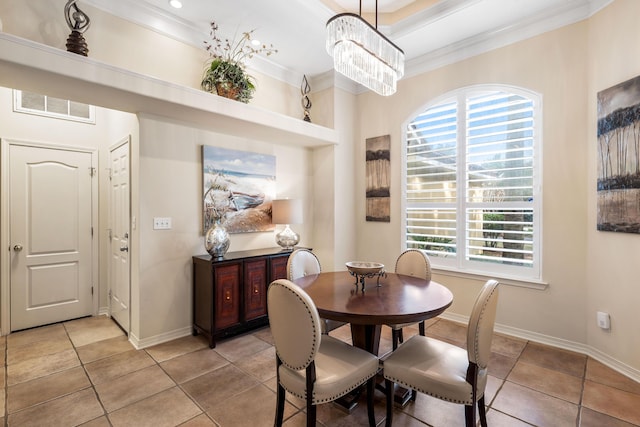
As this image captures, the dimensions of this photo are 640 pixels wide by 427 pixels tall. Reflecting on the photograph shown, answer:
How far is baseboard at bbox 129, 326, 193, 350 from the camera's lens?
301 centimetres

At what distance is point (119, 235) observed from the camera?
354cm

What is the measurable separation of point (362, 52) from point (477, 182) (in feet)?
6.90

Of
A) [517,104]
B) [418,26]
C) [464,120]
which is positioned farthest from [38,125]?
[517,104]

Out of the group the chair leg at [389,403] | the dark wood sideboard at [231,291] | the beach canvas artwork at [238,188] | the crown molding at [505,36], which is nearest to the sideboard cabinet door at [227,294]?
the dark wood sideboard at [231,291]

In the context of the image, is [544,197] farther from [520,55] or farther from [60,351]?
[60,351]

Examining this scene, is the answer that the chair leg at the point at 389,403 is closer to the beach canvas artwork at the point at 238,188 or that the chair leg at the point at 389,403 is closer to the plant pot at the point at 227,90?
the beach canvas artwork at the point at 238,188

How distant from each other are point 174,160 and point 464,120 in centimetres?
325

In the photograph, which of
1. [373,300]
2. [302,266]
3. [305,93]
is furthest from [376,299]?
[305,93]

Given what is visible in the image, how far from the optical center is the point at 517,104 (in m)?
3.21

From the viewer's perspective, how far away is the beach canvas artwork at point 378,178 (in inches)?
167

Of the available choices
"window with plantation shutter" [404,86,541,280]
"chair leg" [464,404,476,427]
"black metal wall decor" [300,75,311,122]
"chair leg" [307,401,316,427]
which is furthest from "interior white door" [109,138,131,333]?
"window with plantation shutter" [404,86,541,280]

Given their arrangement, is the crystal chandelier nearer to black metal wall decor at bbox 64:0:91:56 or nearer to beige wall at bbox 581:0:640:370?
beige wall at bbox 581:0:640:370

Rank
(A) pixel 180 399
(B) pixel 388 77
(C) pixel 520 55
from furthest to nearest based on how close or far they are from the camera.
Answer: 1. (C) pixel 520 55
2. (B) pixel 388 77
3. (A) pixel 180 399

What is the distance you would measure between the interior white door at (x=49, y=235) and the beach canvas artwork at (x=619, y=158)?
215 inches
